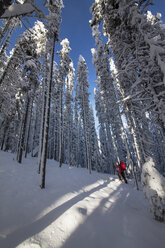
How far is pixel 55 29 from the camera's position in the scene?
8234 mm

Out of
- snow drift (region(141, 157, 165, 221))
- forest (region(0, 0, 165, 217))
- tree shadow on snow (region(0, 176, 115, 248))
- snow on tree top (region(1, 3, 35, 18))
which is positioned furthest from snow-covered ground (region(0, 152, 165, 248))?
snow on tree top (region(1, 3, 35, 18))

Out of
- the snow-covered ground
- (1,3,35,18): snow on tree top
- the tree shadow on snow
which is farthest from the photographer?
(1,3,35,18): snow on tree top

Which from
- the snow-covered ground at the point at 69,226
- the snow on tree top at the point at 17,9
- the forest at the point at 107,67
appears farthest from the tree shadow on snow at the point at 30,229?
the snow on tree top at the point at 17,9

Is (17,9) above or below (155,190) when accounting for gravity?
above

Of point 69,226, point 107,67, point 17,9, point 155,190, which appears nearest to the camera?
point 17,9

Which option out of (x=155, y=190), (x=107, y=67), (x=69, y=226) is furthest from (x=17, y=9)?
(x=107, y=67)

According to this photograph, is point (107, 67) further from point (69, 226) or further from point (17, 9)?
point (69, 226)

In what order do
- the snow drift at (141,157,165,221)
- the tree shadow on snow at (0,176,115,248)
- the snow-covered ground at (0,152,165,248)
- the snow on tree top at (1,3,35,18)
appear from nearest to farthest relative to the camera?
the tree shadow on snow at (0,176,115,248)
the snow-covered ground at (0,152,165,248)
the snow on tree top at (1,3,35,18)
the snow drift at (141,157,165,221)

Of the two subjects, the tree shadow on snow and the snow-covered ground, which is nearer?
the tree shadow on snow

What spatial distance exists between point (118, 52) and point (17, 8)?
4965mm

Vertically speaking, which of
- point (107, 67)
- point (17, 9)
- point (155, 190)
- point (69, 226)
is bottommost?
point (69, 226)

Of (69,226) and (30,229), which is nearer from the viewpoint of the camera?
(30,229)

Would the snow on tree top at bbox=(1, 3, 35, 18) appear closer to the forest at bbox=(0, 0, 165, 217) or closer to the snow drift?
the forest at bbox=(0, 0, 165, 217)

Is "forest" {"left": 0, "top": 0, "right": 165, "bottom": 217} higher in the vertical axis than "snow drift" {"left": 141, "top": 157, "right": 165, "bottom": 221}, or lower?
higher
